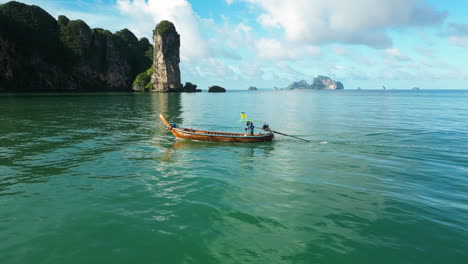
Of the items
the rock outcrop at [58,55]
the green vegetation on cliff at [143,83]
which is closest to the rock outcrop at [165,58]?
the green vegetation on cliff at [143,83]

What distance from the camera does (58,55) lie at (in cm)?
12694

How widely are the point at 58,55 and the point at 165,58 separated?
49878mm

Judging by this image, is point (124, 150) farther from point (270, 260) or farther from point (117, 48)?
point (117, 48)

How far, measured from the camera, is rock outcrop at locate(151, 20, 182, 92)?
145250mm

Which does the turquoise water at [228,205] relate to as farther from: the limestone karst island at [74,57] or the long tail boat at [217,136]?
the limestone karst island at [74,57]

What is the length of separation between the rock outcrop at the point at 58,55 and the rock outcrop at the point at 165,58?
80.8 feet

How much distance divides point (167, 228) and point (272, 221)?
3452 millimetres

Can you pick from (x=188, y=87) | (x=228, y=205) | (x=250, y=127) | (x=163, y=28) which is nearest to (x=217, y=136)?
(x=250, y=127)

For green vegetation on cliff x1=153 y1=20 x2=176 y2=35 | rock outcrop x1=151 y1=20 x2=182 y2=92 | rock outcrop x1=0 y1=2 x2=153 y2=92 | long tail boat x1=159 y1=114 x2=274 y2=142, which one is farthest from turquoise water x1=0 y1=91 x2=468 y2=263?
green vegetation on cliff x1=153 y1=20 x2=176 y2=35

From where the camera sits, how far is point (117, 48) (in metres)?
156

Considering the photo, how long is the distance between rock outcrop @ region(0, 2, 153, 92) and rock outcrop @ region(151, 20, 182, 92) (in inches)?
969

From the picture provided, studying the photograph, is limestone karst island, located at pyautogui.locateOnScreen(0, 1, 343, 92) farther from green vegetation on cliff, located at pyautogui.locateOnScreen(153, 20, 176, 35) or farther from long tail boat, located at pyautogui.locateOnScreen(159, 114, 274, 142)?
long tail boat, located at pyautogui.locateOnScreen(159, 114, 274, 142)

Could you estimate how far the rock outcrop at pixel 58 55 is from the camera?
105500 mm

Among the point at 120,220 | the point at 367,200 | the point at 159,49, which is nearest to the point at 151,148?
the point at 120,220
